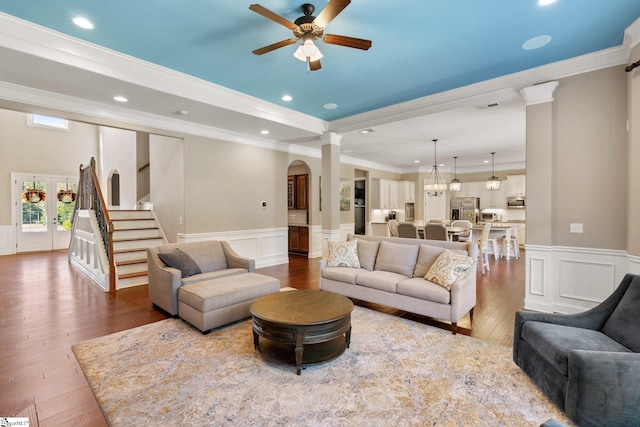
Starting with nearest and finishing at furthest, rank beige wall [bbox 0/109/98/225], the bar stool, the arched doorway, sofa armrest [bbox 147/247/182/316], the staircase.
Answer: sofa armrest [bbox 147/247/182/316] → the staircase → the bar stool → the arched doorway → beige wall [bbox 0/109/98/225]

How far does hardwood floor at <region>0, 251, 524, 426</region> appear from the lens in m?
2.16

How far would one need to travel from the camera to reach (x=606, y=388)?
178cm

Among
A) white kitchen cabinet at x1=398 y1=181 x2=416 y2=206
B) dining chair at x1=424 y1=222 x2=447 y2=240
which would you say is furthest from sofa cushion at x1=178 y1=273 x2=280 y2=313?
white kitchen cabinet at x1=398 y1=181 x2=416 y2=206

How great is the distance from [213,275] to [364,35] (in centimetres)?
339

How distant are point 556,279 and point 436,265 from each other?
1.61m

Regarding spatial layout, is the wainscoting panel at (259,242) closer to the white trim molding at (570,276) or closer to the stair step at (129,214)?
the stair step at (129,214)

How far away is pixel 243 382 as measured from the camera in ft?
7.74

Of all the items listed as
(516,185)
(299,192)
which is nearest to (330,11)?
(299,192)

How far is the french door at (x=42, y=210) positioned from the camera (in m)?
8.82

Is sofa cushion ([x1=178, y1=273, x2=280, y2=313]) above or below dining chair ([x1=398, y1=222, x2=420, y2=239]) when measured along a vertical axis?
below

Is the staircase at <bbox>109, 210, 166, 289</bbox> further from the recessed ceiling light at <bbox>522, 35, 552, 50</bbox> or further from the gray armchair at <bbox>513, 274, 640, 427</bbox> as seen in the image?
the recessed ceiling light at <bbox>522, 35, 552, 50</bbox>

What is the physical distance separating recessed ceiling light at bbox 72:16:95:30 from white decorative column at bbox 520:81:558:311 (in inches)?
195

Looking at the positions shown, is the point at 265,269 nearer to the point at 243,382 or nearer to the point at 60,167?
the point at 243,382

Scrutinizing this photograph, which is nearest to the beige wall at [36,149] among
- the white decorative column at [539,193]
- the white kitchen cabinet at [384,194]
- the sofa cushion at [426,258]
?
the white kitchen cabinet at [384,194]
